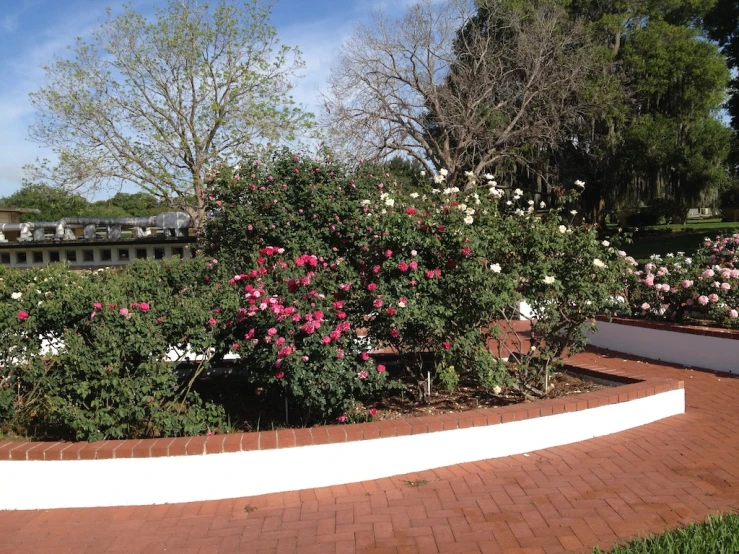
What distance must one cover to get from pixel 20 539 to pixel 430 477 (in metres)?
2.59

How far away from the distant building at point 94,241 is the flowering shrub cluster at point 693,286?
43.4 ft

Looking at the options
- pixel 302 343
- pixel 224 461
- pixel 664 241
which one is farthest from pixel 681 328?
pixel 664 241

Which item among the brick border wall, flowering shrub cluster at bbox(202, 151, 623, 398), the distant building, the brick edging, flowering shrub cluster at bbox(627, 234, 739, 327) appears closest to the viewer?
the brick border wall

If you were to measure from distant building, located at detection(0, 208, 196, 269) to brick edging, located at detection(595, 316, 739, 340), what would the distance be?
43.2 ft

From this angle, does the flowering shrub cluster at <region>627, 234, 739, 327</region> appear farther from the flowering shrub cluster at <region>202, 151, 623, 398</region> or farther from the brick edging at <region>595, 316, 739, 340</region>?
the flowering shrub cluster at <region>202, 151, 623, 398</region>

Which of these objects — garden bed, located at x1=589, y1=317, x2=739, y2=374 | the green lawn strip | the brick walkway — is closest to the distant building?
garden bed, located at x1=589, y1=317, x2=739, y2=374

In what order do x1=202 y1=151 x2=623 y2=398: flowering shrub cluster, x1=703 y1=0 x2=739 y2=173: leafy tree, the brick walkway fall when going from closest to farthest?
the brick walkway < x1=202 y1=151 x2=623 y2=398: flowering shrub cluster < x1=703 y1=0 x2=739 y2=173: leafy tree

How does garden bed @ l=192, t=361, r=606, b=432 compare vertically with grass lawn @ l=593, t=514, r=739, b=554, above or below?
above

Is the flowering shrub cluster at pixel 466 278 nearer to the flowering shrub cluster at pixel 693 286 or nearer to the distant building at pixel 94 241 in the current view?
the flowering shrub cluster at pixel 693 286

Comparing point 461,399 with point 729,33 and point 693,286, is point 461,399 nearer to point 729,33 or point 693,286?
point 693,286

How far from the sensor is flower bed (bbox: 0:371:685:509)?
4129 mm

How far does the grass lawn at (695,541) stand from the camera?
3025 millimetres

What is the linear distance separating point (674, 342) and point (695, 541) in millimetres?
5266

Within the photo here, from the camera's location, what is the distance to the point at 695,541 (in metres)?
3.11
